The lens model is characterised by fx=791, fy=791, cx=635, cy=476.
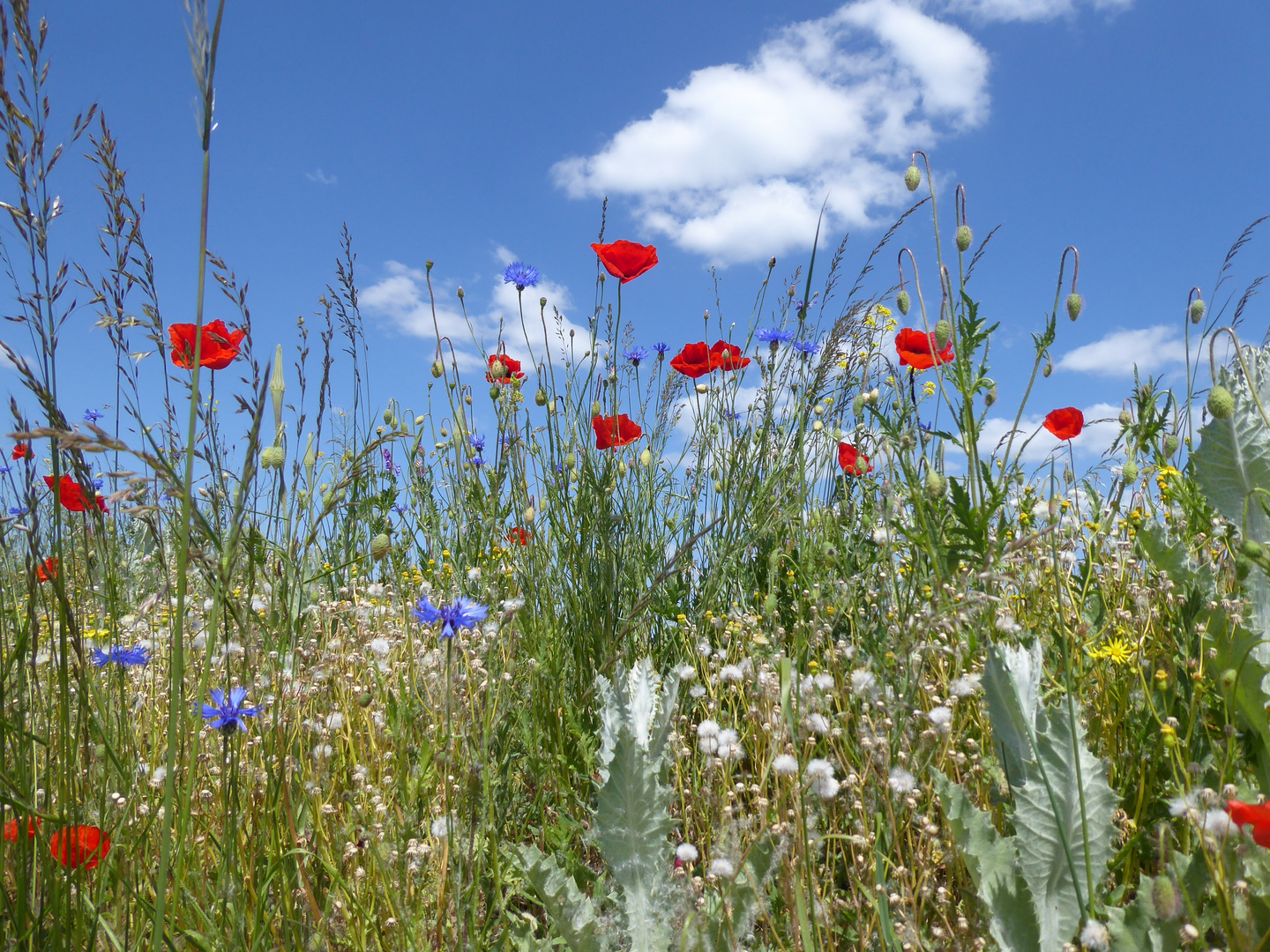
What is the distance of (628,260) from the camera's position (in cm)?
282

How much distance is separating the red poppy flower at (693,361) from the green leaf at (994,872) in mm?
2039

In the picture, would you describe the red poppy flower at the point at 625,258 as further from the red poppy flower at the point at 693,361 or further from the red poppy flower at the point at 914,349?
the red poppy flower at the point at 914,349

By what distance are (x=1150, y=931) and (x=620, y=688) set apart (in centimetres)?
109

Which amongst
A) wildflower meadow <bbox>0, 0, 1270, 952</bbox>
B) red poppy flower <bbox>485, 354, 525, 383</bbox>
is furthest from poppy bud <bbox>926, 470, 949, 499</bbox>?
red poppy flower <bbox>485, 354, 525, 383</bbox>

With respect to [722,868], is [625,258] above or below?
above

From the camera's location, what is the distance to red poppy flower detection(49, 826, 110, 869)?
120 cm

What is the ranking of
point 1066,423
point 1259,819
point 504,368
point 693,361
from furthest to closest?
1. point 1066,423
2. point 693,361
3. point 504,368
4. point 1259,819

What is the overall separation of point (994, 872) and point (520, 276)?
2680 mm

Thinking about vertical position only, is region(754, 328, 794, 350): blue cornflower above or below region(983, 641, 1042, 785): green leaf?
above

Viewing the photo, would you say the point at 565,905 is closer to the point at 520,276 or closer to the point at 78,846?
the point at 78,846

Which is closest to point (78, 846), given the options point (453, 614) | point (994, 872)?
point (453, 614)

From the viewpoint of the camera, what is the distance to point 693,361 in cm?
330

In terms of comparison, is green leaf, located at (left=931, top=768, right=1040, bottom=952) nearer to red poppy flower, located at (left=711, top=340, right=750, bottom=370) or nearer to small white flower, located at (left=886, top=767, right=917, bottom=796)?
small white flower, located at (left=886, top=767, right=917, bottom=796)

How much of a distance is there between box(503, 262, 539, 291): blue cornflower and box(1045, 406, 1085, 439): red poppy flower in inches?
104
